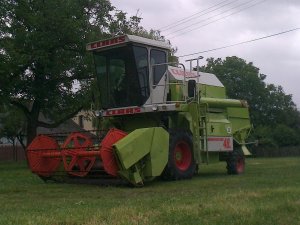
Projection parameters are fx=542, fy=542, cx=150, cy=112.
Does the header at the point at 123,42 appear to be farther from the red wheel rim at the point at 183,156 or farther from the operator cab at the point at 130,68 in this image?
the red wheel rim at the point at 183,156

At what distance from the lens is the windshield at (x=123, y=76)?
15.0m

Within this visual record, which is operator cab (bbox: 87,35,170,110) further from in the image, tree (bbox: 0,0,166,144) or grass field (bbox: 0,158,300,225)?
tree (bbox: 0,0,166,144)

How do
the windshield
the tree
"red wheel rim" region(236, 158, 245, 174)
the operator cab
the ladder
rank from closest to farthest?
the operator cab < the windshield < the ladder < "red wheel rim" region(236, 158, 245, 174) < the tree

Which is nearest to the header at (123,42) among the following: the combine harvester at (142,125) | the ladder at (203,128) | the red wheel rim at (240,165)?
the combine harvester at (142,125)

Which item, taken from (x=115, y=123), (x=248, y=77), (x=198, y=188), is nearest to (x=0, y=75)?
(x=115, y=123)

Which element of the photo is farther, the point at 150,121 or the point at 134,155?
the point at 150,121

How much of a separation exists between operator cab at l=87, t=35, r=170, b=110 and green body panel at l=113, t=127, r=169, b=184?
6.27 feet

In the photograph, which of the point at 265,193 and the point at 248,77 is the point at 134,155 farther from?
the point at 248,77

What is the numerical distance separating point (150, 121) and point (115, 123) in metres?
1.32

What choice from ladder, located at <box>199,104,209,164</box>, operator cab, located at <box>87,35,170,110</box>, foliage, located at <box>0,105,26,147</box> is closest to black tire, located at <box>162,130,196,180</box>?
ladder, located at <box>199,104,209,164</box>

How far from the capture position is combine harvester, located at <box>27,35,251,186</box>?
12938 mm

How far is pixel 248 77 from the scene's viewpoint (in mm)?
79375

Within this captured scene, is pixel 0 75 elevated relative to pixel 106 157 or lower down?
elevated

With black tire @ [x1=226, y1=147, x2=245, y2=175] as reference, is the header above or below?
above
